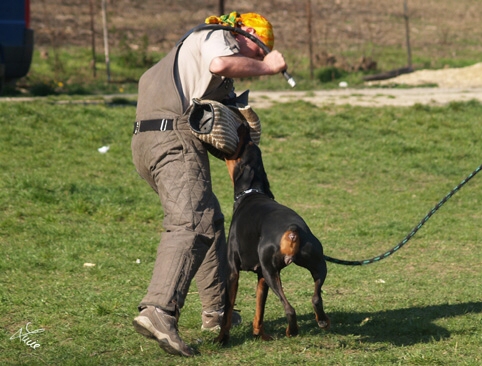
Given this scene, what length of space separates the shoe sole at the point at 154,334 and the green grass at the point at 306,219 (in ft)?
0.20

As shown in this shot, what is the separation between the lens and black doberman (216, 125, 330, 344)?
15.0 ft

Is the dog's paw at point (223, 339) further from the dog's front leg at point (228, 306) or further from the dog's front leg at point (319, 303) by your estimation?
the dog's front leg at point (319, 303)

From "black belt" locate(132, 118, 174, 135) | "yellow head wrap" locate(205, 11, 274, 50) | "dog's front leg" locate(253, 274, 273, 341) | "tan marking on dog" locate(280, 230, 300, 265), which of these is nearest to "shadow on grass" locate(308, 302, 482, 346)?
"dog's front leg" locate(253, 274, 273, 341)

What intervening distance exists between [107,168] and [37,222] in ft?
7.50

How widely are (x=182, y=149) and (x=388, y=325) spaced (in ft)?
5.99

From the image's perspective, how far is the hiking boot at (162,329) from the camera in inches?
177

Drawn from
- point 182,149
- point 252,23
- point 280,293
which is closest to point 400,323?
point 280,293

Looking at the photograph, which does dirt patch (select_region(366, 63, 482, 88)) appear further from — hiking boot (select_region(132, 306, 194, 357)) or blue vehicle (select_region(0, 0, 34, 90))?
hiking boot (select_region(132, 306, 194, 357))

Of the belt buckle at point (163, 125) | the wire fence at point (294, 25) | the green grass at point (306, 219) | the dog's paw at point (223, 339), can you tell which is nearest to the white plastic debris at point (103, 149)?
the green grass at point (306, 219)

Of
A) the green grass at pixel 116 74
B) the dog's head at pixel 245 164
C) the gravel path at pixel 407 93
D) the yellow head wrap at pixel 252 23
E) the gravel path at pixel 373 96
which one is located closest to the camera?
the yellow head wrap at pixel 252 23

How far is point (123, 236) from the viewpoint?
7.99m

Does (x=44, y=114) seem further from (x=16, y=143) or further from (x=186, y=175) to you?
(x=186, y=175)

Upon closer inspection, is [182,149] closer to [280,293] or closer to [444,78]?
[280,293]

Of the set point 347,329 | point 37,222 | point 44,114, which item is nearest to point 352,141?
point 44,114
